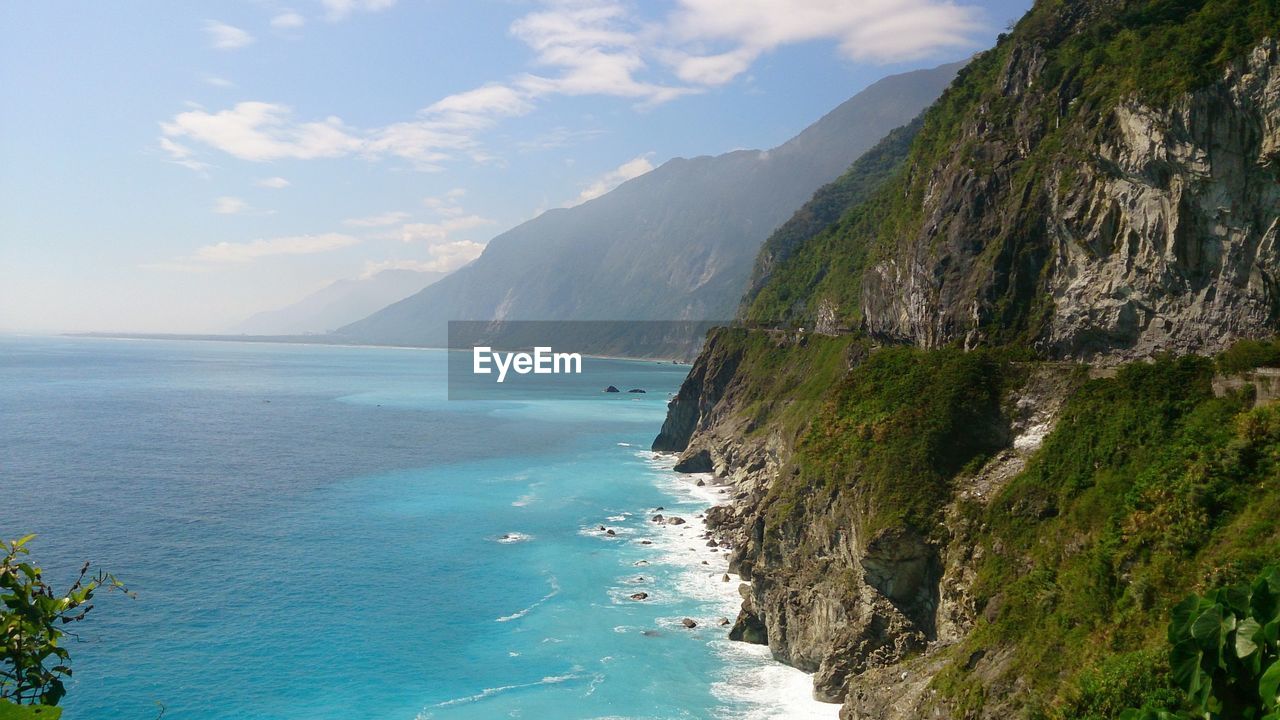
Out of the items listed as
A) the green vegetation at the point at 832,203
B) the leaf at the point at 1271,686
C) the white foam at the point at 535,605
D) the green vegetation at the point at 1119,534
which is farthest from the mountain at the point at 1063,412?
the green vegetation at the point at 832,203

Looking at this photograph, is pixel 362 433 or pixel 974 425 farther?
pixel 362 433

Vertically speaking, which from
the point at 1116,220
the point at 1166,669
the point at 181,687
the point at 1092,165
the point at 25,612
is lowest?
the point at 181,687

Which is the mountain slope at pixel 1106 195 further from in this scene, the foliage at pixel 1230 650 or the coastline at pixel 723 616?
the foliage at pixel 1230 650

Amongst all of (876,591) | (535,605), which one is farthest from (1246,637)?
(535,605)

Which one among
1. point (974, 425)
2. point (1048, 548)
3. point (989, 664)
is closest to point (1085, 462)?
point (1048, 548)

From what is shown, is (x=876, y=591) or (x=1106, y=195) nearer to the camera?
(x=876, y=591)

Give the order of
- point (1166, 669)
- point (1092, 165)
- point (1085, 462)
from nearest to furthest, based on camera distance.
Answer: point (1166, 669), point (1085, 462), point (1092, 165)

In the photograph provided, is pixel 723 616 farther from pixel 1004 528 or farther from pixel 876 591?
pixel 1004 528

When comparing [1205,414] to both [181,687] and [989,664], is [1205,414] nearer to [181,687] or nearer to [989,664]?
[989,664]
